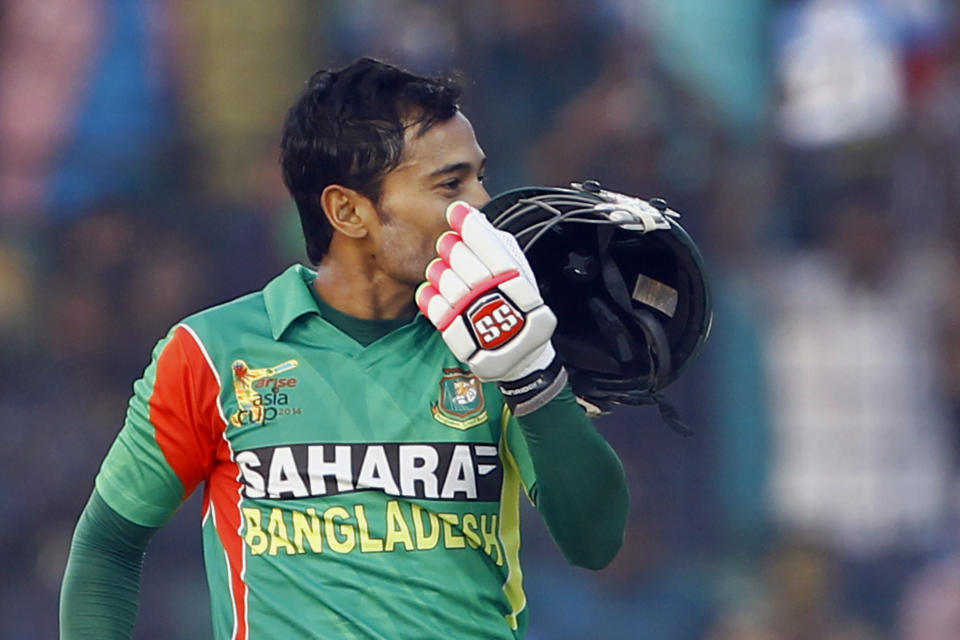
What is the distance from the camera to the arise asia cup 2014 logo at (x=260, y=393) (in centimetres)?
256

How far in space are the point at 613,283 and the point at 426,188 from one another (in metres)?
0.34

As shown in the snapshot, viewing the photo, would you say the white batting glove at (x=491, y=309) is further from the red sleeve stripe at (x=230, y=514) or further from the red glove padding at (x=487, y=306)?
the red sleeve stripe at (x=230, y=514)

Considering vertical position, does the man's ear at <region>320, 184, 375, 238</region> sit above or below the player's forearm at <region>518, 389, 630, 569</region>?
above

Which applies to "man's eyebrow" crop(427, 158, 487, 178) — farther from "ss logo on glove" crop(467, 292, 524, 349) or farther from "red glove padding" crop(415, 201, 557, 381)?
"ss logo on glove" crop(467, 292, 524, 349)

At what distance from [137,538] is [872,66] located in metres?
4.71

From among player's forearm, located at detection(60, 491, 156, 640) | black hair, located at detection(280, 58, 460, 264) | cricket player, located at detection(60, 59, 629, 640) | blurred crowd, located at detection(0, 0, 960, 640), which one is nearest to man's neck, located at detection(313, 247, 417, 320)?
cricket player, located at detection(60, 59, 629, 640)

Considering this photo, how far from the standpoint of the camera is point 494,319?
2281 mm

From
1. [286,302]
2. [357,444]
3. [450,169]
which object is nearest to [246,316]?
[286,302]

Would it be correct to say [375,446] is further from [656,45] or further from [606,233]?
[656,45]

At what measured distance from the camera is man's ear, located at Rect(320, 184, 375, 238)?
2.67 m

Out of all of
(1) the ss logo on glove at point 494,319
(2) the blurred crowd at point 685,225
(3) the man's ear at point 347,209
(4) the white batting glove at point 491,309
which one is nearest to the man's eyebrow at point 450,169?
(3) the man's ear at point 347,209

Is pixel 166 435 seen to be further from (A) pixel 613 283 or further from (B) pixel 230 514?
(A) pixel 613 283

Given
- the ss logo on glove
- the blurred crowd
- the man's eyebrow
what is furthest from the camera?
the blurred crowd

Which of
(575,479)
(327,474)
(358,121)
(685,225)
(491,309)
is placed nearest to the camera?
(491,309)
